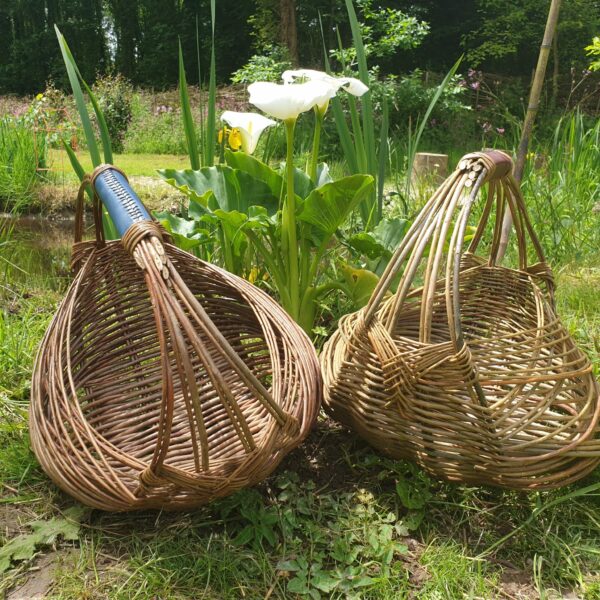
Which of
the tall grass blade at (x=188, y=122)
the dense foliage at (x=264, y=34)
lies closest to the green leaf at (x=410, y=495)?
the tall grass blade at (x=188, y=122)

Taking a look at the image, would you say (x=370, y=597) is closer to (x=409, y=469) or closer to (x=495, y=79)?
(x=409, y=469)

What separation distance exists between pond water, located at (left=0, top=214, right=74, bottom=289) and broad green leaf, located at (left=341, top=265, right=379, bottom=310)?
43.1 inches

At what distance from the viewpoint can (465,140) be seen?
6539 millimetres

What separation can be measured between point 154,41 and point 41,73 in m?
3.00

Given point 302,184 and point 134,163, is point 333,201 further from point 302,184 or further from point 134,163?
point 134,163

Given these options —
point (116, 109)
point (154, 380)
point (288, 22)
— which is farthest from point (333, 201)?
point (288, 22)

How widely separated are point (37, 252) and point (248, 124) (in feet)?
5.81

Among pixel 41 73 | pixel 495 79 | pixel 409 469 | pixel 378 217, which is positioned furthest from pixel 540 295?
pixel 41 73

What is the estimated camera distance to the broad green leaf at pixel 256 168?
1.52 metres

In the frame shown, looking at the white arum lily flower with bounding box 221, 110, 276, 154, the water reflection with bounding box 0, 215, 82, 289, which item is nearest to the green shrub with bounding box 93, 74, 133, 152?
the water reflection with bounding box 0, 215, 82, 289

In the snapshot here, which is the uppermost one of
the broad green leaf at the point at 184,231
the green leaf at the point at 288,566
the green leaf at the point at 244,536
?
the broad green leaf at the point at 184,231

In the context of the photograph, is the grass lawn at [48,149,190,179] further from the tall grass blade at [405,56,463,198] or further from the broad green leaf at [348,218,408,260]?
the broad green leaf at [348,218,408,260]

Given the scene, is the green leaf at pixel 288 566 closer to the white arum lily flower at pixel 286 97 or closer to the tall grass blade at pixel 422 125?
the white arum lily flower at pixel 286 97

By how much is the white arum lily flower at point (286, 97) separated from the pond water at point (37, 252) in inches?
47.6
